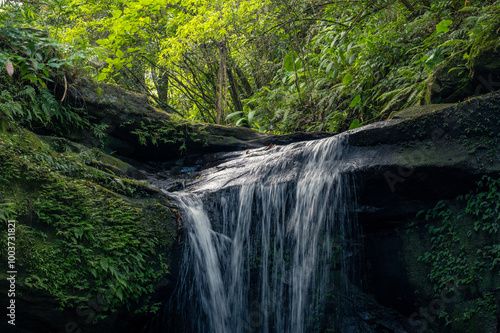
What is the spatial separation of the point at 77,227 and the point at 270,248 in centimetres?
260

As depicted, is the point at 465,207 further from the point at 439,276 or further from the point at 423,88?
the point at 423,88

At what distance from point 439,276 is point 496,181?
4.38 ft

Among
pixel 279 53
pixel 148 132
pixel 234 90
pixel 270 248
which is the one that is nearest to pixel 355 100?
pixel 270 248

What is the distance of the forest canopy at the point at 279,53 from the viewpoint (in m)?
5.72

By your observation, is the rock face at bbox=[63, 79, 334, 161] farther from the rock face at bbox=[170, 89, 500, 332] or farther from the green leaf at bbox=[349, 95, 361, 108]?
the rock face at bbox=[170, 89, 500, 332]

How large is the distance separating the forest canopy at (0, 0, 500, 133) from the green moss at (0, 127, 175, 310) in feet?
3.79

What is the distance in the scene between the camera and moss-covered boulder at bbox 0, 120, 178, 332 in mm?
3686

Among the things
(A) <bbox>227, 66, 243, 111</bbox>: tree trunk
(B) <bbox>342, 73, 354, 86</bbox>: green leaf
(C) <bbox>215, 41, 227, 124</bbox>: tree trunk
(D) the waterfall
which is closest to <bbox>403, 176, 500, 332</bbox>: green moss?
(D) the waterfall

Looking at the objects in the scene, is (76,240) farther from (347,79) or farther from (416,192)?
(347,79)

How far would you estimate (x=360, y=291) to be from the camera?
16.5 feet

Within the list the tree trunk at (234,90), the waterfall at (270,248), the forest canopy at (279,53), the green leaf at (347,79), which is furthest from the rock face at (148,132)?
the tree trunk at (234,90)

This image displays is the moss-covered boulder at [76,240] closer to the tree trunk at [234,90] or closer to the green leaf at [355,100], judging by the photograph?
the green leaf at [355,100]

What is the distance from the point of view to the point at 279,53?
1212cm

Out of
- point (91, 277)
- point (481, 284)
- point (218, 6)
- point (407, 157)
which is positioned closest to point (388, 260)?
point (481, 284)
